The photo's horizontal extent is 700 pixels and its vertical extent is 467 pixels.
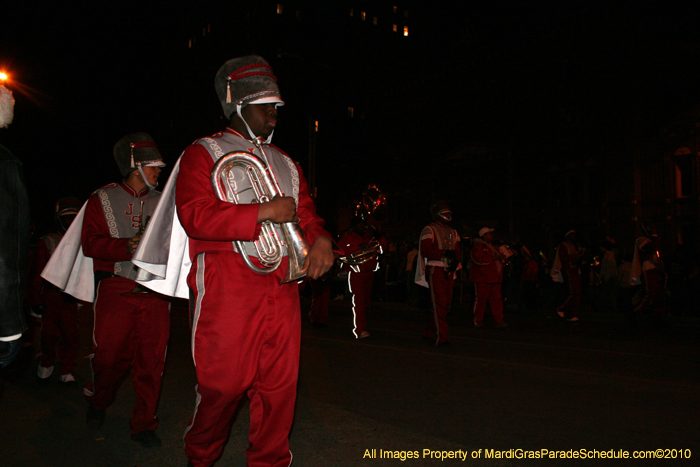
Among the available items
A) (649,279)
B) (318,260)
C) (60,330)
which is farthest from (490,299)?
(318,260)

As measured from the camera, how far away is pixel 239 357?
8.87ft

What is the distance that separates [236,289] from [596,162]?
29.1 metres

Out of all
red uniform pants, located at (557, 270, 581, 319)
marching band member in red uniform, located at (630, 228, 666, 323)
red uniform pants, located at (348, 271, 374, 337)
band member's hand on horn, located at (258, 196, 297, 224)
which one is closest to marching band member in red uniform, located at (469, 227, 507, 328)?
red uniform pants, located at (557, 270, 581, 319)

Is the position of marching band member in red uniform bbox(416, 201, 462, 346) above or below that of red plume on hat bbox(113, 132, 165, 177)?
below

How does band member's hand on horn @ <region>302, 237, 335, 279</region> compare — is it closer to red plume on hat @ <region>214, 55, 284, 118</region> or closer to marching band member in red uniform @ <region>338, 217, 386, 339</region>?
red plume on hat @ <region>214, 55, 284, 118</region>

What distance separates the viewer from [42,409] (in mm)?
5160

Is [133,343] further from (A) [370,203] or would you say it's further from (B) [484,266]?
(B) [484,266]

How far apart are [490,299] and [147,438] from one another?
828 cm

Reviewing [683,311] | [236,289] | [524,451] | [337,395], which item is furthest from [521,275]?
[236,289]

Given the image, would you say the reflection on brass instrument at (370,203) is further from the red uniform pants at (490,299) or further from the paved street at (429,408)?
the paved street at (429,408)

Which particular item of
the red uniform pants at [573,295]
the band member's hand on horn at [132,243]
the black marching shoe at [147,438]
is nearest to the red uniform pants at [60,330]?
the black marching shoe at [147,438]

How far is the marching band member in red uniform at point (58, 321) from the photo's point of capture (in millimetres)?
6297

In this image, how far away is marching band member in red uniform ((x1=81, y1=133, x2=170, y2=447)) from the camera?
13.2 feet

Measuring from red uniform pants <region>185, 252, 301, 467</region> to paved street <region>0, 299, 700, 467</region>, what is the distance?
103 centimetres
